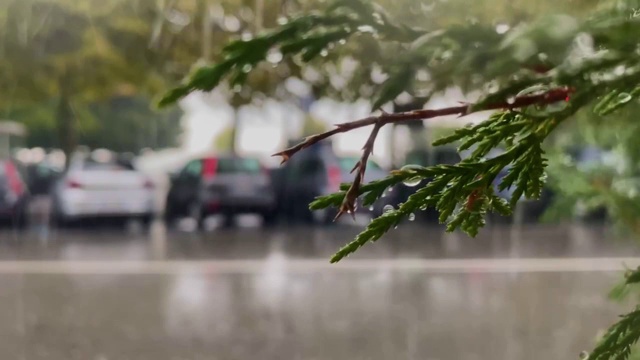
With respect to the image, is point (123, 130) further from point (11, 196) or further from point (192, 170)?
point (11, 196)

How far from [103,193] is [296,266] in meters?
5.51

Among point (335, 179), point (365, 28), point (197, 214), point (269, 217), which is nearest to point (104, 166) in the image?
point (197, 214)

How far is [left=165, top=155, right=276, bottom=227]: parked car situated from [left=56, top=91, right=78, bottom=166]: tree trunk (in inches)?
273

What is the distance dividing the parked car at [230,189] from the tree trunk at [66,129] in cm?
692

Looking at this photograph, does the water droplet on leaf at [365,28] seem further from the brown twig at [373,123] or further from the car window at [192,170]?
the car window at [192,170]

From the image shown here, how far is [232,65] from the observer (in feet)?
2.18

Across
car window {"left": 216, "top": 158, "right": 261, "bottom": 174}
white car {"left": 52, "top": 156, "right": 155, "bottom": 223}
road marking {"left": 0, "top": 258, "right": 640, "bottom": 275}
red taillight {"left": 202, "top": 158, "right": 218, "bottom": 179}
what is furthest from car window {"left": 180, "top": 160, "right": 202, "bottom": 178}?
road marking {"left": 0, "top": 258, "right": 640, "bottom": 275}

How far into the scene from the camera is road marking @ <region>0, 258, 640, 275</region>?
7855 mm

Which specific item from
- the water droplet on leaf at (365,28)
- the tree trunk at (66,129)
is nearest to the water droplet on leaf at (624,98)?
the water droplet on leaf at (365,28)

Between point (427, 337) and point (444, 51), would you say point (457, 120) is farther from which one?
point (427, 337)

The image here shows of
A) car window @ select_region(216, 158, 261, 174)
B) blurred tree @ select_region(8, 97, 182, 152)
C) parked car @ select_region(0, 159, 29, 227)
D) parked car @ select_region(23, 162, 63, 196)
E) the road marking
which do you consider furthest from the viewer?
blurred tree @ select_region(8, 97, 182, 152)

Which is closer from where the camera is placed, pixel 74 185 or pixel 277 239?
pixel 277 239

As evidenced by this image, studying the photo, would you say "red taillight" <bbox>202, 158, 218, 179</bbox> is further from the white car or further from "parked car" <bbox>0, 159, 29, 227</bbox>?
"parked car" <bbox>0, 159, 29, 227</bbox>

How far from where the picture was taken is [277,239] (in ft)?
35.9
